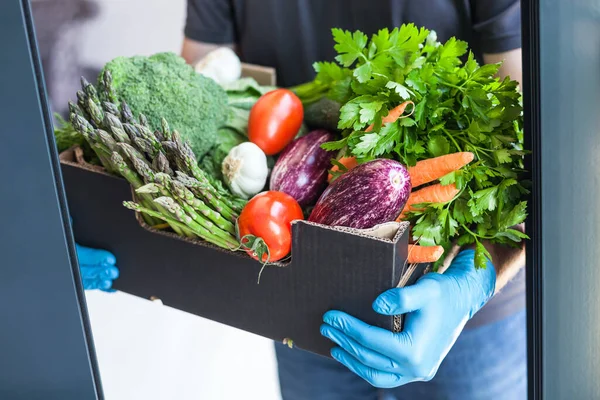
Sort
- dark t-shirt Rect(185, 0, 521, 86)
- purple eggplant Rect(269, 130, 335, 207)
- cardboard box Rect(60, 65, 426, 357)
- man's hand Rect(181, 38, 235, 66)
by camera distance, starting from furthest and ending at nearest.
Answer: man's hand Rect(181, 38, 235, 66) → dark t-shirt Rect(185, 0, 521, 86) → purple eggplant Rect(269, 130, 335, 207) → cardboard box Rect(60, 65, 426, 357)

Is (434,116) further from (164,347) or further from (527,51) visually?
(164,347)

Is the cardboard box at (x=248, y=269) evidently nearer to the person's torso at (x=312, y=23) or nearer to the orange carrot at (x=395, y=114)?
the orange carrot at (x=395, y=114)

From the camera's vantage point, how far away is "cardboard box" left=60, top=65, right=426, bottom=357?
85cm

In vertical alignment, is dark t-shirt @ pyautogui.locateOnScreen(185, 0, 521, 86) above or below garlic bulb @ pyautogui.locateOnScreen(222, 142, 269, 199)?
above

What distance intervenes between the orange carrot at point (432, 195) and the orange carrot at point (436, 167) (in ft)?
0.04

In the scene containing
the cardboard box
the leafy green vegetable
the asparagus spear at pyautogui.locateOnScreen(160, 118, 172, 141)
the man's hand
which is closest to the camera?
the cardboard box

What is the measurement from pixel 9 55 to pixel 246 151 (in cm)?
54

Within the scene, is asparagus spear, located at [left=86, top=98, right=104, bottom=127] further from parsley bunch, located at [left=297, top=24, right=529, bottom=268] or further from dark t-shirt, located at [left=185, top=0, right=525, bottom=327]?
dark t-shirt, located at [left=185, top=0, right=525, bottom=327]

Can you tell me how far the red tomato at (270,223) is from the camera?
2.98 feet

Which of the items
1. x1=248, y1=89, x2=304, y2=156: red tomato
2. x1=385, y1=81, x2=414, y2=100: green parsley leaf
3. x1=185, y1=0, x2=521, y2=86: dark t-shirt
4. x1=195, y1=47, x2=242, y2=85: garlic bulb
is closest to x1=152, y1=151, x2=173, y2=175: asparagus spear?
x1=248, y1=89, x2=304, y2=156: red tomato

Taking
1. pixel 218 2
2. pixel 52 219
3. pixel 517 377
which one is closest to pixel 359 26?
pixel 218 2

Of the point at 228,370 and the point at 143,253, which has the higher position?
the point at 143,253

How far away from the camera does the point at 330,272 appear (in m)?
0.88

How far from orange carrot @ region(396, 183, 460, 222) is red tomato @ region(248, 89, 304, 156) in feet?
0.89
